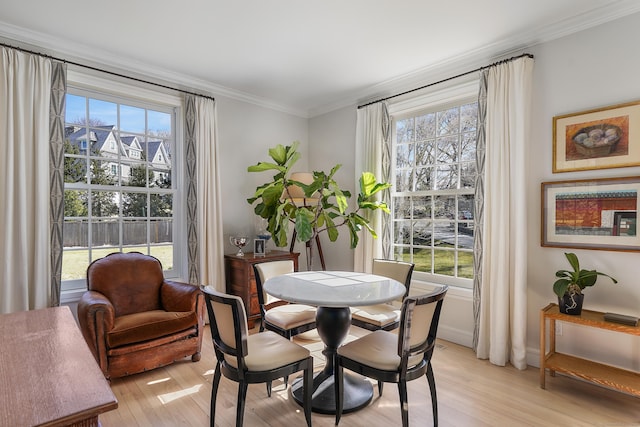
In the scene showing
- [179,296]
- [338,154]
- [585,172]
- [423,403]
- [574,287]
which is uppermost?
[338,154]

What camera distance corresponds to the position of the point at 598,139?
2.70 meters

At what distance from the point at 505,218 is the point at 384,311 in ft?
4.47

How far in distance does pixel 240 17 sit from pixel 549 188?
2.90 metres

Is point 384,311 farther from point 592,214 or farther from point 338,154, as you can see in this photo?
point 338,154

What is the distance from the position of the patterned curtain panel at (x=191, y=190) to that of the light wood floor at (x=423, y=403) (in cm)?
124

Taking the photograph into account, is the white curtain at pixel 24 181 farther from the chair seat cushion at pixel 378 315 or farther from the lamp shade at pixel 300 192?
the chair seat cushion at pixel 378 315

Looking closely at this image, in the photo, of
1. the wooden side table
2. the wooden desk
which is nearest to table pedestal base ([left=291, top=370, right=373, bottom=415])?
the wooden side table

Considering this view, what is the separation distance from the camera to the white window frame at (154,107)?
10.9ft

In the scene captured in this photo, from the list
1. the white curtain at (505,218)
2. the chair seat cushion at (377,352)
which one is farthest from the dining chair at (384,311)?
the white curtain at (505,218)

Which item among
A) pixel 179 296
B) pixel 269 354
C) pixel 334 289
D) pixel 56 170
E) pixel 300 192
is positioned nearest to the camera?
pixel 269 354

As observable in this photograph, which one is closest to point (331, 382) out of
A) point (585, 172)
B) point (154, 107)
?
point (585, 172)

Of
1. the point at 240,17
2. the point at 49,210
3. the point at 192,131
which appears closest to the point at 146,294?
the point at 49,210

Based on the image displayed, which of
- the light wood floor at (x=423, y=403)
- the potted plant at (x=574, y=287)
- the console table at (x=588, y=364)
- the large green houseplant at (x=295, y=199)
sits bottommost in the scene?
the light wood floor at (x=423, y=403)

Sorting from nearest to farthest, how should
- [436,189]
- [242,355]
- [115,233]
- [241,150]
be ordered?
[242,355] → [115,233] → [436,189] → [241,150]
